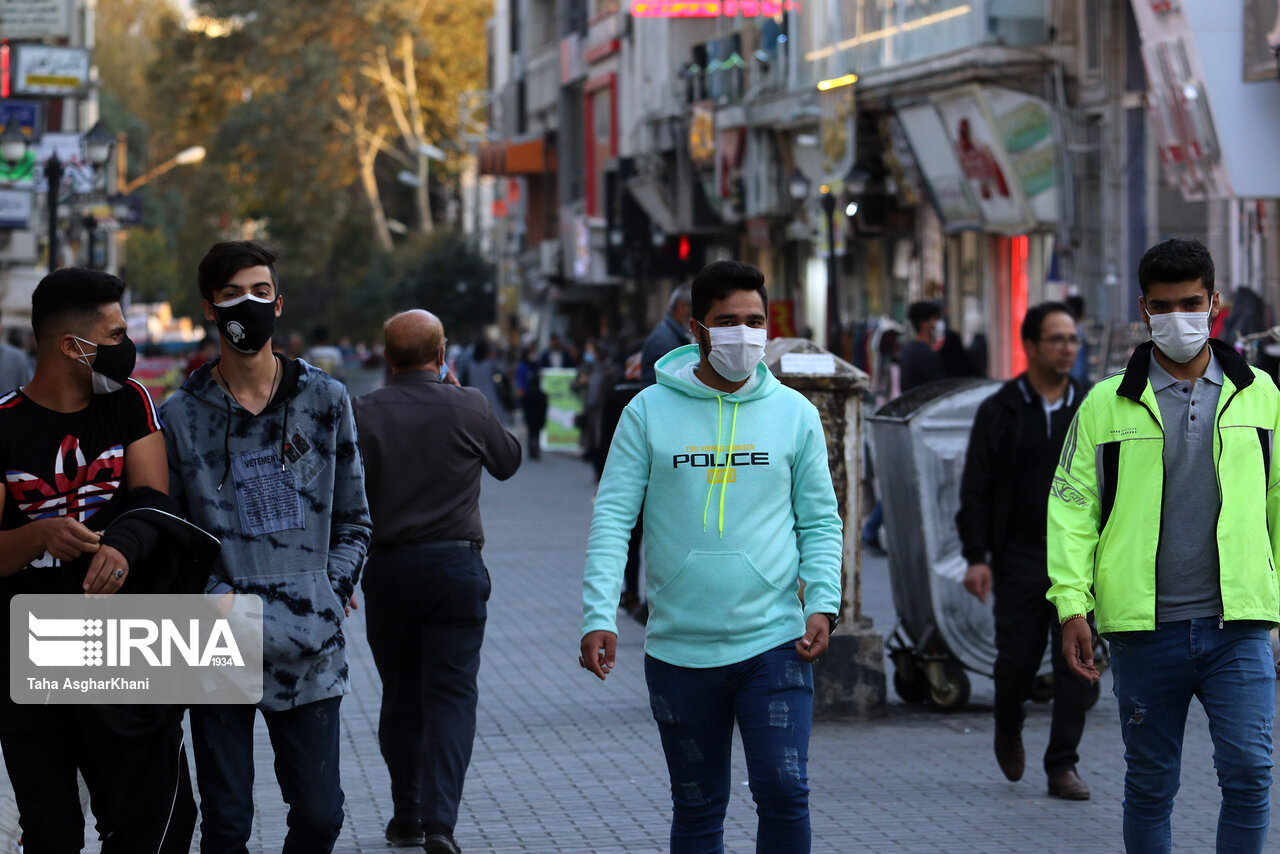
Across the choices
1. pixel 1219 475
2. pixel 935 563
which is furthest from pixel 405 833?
pixel 935 563

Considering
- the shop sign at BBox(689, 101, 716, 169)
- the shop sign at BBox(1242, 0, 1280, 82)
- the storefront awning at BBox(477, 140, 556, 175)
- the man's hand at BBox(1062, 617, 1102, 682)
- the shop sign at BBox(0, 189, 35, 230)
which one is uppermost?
the storefront awning at BBox(477, 140, 556, 175)

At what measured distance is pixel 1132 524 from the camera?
16.9ft

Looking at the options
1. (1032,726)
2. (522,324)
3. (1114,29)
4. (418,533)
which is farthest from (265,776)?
(522,324)

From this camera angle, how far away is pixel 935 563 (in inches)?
371

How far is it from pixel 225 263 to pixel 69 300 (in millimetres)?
431

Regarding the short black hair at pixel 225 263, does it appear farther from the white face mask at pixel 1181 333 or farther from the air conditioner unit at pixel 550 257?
the air conditioner unit at pixel 550 257

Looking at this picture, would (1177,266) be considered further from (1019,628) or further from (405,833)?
(405,833)

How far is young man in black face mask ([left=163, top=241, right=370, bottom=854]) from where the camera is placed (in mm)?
4883

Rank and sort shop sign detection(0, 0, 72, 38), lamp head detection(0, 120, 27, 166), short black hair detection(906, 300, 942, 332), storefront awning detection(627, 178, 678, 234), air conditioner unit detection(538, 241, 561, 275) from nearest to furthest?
short black hair detection(906, 300, 942, 332) < lamp head detection(0, 120, 27, 166) < shop sign detection(0, 0, 72, 38) < storefront awning detection(627, 178, 678, 234) < air conditioner unit detection(538, 241, 561, 275)

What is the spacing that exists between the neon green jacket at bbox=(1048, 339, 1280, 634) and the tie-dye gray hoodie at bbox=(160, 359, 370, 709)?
5.98ft

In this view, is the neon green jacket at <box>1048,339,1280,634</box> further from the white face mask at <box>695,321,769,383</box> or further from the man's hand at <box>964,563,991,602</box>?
the man's hand at <box>964,563,991,602</box>

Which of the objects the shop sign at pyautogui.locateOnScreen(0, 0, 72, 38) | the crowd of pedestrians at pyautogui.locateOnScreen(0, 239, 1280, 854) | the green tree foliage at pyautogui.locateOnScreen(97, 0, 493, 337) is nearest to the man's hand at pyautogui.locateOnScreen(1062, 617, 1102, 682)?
the crowd of pedestrians at pyautogui.locateOnScreen(0, 239, 1280, 854)

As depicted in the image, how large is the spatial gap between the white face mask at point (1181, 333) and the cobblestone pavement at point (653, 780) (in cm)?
227

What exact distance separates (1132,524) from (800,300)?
3153cm
